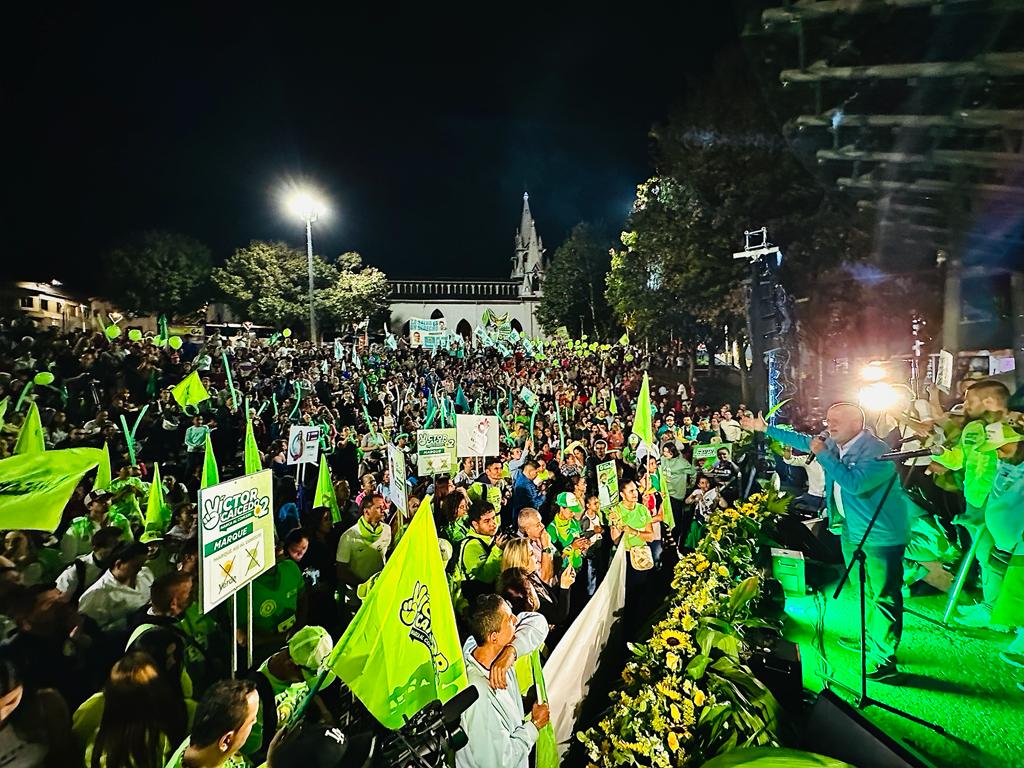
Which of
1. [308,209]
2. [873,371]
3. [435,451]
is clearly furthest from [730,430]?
[308,209]

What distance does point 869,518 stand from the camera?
395cm

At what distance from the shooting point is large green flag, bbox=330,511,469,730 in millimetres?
2148

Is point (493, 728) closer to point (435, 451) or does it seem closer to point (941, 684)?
point (941, 684)

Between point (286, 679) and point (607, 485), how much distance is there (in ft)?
10.2

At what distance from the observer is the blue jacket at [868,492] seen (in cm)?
381

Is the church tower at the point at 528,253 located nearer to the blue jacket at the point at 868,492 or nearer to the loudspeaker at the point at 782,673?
the blue jacket at the point at 868,492

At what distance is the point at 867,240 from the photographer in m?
8.27

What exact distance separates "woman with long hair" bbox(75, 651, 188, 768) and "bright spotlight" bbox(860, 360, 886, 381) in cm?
938

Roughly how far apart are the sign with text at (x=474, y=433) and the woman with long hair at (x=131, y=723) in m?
3.81

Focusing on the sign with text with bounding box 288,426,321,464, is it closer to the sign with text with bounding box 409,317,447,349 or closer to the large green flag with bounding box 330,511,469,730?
the large green flag with bounding box 330,511,469,730

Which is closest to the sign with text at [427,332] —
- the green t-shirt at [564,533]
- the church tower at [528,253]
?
the church tower at [528,253]

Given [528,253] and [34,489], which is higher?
[528,253]

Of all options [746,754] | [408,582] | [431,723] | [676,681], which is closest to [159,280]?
[408,582]

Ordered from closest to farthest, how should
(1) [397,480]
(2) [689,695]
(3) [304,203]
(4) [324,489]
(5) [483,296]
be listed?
1. (2) [689,695]
2. (1) [397,480]
3. (4) [324,489]
4. (3) [304,203]
5. (5) [483,296]
